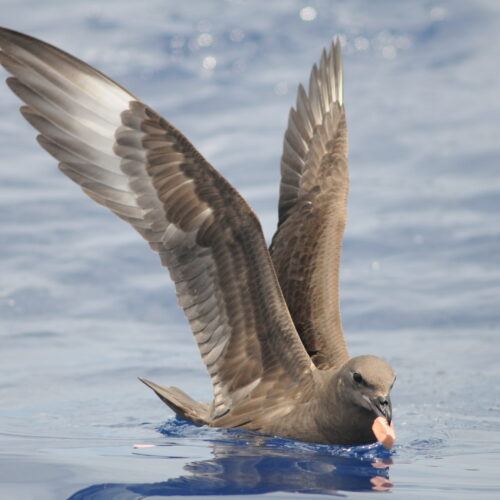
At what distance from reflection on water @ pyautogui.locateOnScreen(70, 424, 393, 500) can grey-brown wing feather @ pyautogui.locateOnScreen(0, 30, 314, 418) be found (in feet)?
1.99

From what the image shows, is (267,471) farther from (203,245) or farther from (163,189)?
(163,189)

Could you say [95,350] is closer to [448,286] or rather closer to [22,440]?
[22,440]

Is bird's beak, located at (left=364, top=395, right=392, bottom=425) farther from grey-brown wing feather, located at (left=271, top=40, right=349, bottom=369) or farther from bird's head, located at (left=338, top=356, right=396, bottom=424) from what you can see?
grey-brown wing feather, located at (left=271, top=40, right=349, bottom=369)

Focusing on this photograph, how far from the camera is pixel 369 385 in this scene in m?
6.70

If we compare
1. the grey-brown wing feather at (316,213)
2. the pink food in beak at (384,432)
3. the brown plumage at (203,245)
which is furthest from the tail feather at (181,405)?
the pink food in beak at (384,432)

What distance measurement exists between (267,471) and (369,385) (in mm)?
787

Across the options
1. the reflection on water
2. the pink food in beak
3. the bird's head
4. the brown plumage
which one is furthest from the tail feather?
the pink food in beak

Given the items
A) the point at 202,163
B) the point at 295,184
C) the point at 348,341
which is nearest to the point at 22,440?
the point at 202,163

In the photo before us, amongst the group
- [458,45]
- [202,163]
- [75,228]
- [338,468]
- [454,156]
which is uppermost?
[458,45]

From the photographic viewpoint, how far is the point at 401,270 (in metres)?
12.0

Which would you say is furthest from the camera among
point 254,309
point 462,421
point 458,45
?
point 458,45

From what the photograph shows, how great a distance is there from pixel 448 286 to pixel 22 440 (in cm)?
549

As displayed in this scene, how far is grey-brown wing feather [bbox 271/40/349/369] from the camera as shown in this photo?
8031mm

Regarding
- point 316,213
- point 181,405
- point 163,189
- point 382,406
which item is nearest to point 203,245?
point 163,189
